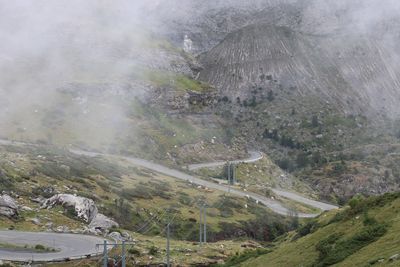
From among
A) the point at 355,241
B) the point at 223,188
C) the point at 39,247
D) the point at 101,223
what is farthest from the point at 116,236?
the point at 223,188

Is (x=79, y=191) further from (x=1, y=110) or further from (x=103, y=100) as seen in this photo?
(x=103, y=100)

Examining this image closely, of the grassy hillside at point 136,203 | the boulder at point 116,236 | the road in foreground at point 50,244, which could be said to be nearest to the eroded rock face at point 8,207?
the grassy hillside at point 136,203

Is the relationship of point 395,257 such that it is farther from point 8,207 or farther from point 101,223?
point 101,223

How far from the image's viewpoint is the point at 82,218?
249 ft

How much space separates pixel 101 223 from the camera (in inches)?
2958

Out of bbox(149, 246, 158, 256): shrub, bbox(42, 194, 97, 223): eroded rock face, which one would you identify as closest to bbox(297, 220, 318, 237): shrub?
bbox(149, 246, 158, 256): shrub

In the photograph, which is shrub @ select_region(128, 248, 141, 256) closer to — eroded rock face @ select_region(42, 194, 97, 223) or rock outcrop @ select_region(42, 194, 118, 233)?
rock outcrop @ select_region(42, 194, 118, 233)

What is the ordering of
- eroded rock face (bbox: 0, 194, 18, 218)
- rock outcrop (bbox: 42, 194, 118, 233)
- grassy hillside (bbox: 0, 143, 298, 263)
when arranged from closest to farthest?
1. eroded rock face (bbox: 0, 194, 18, 218)
2. grassy hillside (bbox: 0, 143, 298, 263)
3. rock outcrop (bbox: 42, 194, 118, 233)

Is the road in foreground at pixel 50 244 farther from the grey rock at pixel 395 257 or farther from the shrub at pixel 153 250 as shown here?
the grey rock at pixel 395 257

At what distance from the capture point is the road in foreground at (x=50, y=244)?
178 ft

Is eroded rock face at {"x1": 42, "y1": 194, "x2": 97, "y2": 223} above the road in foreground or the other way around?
above

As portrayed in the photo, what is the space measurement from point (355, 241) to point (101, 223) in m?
49.6

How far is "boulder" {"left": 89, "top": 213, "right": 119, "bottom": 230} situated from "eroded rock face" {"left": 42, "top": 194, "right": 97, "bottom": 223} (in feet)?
3.93

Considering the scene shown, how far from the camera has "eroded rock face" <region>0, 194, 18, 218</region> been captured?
67319mm
